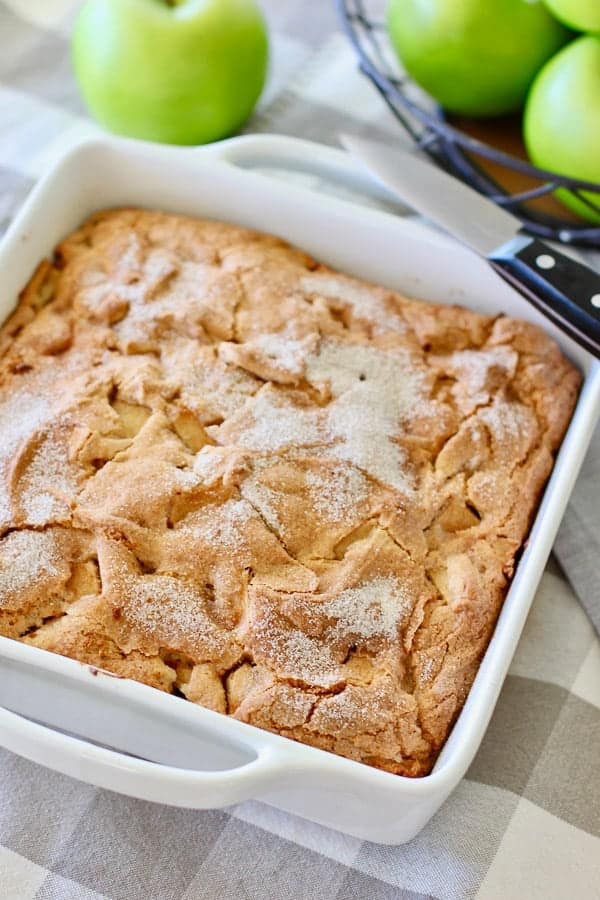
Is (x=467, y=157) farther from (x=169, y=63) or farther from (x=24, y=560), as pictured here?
(x=24, y=560)

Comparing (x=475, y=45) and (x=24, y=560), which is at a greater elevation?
(x=475, y=45)

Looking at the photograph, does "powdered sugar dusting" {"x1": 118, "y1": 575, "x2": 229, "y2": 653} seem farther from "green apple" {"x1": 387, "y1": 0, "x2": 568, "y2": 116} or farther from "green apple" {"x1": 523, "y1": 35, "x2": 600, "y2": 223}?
"green apple" {"x1": 387, "y1": 0, "x2": 568, "y2": 116}

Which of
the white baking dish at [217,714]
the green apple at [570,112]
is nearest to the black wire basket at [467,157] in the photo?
the green apple at [570,112]

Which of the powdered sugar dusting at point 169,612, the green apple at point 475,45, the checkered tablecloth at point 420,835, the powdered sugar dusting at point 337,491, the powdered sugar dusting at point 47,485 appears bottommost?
the checkered tablecloth at point 420,835

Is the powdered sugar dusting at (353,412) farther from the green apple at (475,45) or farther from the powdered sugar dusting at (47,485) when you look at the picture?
the green apple at (475,45)

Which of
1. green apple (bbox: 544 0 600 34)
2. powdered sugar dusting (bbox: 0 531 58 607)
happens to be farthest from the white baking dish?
green apple (bbox: 544 0 600 34)

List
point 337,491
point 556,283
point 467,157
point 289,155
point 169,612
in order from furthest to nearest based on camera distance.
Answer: point 467,157, point 289,155, point 556,283, point 337,491, point 169,612

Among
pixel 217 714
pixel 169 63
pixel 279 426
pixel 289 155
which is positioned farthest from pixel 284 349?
pixel 169 63
